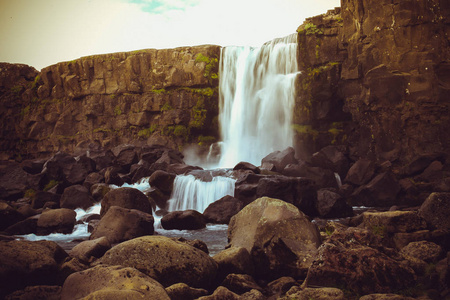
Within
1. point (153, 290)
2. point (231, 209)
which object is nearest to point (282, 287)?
point (153, 290)

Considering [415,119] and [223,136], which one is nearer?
[415,119]

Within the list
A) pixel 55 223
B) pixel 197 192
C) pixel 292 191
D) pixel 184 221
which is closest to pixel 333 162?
pixel 292 191

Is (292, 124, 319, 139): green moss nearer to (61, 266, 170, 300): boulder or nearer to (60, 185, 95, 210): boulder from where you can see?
(60, 185, 95, 210): boulder

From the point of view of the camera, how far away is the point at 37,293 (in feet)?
19.1

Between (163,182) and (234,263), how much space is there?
11874 mm

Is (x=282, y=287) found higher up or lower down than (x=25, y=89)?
lower down

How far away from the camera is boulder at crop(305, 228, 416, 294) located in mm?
5777

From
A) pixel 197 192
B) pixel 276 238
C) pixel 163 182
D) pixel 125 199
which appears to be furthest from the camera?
pixel 163 182

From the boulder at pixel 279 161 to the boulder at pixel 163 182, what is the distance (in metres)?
4.98

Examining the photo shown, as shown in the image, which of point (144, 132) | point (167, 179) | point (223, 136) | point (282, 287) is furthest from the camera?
point (144, 132)

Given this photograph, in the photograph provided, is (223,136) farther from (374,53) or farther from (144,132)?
(374,53)

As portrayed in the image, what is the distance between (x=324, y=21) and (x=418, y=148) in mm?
10122

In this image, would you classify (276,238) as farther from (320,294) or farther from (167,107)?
(167,107)

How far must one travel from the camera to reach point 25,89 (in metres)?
42.3
